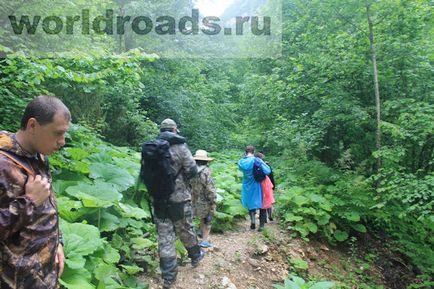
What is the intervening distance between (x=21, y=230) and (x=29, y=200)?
19 centimetres

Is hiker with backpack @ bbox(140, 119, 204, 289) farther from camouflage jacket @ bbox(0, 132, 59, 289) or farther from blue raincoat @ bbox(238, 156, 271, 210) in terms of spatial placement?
blue raincoat @ bbox(238, 156, 271, 210)

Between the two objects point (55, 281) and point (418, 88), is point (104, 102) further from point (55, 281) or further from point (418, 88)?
point (55, 281)

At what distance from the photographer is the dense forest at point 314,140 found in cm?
449

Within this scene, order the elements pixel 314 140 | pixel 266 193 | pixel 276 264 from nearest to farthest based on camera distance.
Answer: pixel 276 264 → pixel 266 193 → pixel 314 140

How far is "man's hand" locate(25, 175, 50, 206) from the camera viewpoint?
69.6 inches

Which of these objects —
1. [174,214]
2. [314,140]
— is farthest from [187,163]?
[314,140]

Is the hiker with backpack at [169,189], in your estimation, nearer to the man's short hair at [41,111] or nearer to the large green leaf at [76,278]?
the large green leaf at [76,278]

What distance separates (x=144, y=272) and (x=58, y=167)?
231 centimetres

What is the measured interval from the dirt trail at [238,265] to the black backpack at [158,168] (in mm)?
1234
